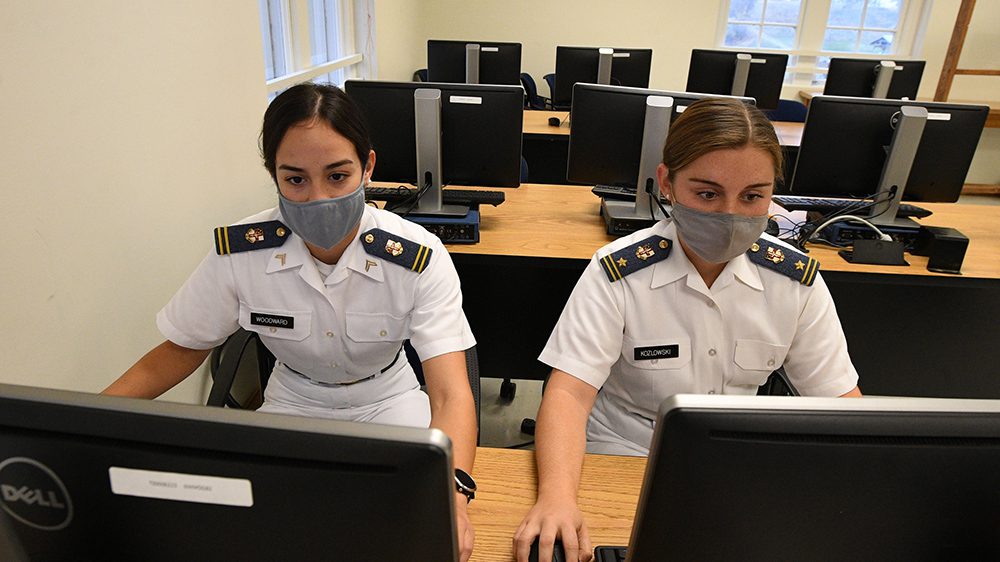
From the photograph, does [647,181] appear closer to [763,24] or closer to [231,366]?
[231,366]

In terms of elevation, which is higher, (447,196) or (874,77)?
(874,77)

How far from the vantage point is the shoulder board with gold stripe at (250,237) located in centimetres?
128

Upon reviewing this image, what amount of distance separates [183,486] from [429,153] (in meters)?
1.64

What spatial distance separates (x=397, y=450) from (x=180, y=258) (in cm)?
147

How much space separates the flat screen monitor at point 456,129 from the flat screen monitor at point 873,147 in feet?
3.14

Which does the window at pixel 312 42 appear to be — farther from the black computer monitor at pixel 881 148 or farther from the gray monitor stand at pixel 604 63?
the black computer monitor at pixel 881 148

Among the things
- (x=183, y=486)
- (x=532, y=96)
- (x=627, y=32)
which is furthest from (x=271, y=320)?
(x=627, y=32)

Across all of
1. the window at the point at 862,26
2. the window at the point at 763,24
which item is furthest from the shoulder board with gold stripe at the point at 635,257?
the window at the point at 862,26

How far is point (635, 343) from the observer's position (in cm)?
124

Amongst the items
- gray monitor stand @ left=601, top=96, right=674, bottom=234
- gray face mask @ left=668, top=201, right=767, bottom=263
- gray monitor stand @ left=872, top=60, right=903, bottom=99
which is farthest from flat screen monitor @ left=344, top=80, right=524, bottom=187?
gray monitor stand @ left=872, top=60, right=903, bottom=99

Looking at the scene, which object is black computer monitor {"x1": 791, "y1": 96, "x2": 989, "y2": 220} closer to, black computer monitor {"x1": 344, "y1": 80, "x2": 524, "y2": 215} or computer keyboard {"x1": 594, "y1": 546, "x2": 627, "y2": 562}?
black computer monitor {"x1": 344, "y1": 80, "x2": 524, "y2": 215}

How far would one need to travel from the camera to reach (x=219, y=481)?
454 millimetres

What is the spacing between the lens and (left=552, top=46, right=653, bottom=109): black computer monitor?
146 inches

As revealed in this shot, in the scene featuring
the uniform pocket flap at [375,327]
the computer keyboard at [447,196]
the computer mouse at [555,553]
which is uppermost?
the computer keyboard at [447,196]
